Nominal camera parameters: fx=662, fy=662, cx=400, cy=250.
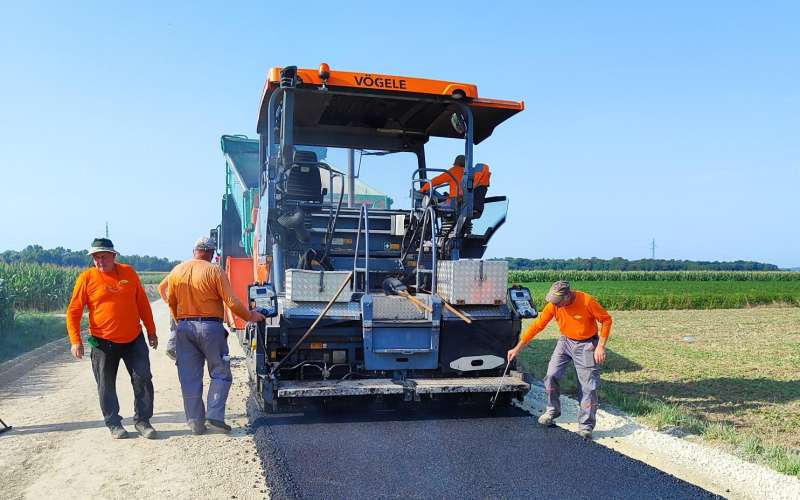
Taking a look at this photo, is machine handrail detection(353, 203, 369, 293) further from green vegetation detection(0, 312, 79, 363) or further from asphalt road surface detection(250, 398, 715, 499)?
green vegetation detection(0, 312, 79, 363)

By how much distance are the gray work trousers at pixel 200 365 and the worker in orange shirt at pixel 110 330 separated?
32cm

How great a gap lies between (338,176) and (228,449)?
2.94 meters

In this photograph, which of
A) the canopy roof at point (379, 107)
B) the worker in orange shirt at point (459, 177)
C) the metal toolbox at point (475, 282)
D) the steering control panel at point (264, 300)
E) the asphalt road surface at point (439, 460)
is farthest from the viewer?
the worker in orange shirt at point (459, 177)

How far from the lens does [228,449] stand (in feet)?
15.3

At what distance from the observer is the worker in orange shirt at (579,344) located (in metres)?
5.02

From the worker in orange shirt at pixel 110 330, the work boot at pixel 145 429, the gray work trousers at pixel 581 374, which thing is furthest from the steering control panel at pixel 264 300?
the gray work trousers at pixel 581 374

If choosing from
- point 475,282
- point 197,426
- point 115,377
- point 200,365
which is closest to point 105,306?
point 115,377

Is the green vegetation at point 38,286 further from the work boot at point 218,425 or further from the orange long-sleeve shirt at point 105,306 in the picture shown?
the work boot at point 218,425

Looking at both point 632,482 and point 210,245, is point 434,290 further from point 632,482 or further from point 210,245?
point 632,482

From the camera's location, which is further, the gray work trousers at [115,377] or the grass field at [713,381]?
the grass field at [713,381]

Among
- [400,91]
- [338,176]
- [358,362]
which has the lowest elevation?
[358,362]

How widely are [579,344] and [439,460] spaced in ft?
5.25

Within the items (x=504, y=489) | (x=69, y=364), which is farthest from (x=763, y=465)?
(x=69, y=364)

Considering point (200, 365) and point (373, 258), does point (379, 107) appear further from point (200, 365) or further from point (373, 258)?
point (200, 365)
